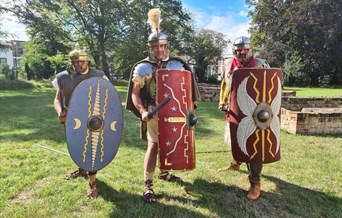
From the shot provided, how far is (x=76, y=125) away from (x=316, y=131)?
4.92 meters

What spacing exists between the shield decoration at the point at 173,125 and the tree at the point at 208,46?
87.2 feet

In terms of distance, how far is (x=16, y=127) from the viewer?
7039 mm

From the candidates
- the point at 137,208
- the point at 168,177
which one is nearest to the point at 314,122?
the point at 168,177

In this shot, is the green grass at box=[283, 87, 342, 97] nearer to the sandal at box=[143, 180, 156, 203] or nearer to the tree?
the tree

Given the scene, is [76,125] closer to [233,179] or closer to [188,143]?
[188,143]

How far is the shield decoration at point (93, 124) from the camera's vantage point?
9.49ft

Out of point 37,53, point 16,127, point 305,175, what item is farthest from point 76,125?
point 37,53

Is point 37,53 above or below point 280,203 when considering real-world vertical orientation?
above

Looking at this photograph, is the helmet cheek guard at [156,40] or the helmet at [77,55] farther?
the helmet at [77,55]

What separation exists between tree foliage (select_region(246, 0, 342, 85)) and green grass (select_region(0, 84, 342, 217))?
73.3 ft

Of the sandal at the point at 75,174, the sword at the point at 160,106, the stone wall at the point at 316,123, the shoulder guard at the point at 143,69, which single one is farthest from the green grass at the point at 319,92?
the sword at the point at 160,106

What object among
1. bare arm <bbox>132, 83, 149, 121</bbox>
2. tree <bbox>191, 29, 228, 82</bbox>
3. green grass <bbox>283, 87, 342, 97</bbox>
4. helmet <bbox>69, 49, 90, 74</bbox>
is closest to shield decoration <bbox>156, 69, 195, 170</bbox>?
bare arm <bbox>132, 83, 149, 121</bbox>

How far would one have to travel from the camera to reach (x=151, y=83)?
317cm

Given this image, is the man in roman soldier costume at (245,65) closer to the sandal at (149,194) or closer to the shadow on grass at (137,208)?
the shadow on grass at (137,208)
